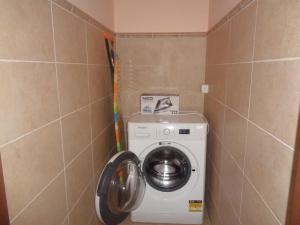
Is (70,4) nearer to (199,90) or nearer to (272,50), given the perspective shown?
(272,50)

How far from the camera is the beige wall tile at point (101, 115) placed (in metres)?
1.49

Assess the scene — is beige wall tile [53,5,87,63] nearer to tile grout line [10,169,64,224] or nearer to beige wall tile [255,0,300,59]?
tile grout line [10,169,64,224]

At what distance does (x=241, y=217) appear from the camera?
1062 mm

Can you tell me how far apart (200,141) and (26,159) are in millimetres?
1147

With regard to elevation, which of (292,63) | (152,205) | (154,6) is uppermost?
(154,6)

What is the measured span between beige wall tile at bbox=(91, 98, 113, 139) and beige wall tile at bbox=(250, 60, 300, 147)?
1003mm

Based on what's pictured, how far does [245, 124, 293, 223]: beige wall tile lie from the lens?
2.25 ft

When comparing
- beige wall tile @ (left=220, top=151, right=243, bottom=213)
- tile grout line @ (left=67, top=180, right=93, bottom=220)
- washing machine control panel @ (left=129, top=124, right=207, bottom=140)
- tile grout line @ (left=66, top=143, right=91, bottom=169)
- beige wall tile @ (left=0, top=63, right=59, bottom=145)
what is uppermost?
beige wall tile @ (left=0, top=63, right=59, bottom=145)

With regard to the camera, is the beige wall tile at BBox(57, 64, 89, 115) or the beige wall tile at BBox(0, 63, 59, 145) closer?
the beige wall tile at BBox(0, 63, 59, 145)

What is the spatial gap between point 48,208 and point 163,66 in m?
1.54

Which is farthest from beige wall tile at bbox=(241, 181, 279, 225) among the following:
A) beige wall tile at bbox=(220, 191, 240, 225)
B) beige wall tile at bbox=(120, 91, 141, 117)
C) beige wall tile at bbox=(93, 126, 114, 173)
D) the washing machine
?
beige wall tile at bbox=(120, 91, 141, 117)

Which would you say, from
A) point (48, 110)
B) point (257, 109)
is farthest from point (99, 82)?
point (257, 109)

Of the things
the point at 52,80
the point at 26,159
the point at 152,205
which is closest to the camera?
the point at 26,159

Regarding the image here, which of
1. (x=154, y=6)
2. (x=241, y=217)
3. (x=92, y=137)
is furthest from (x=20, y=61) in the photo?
(x=154, y=6)
